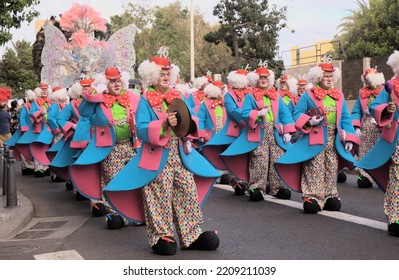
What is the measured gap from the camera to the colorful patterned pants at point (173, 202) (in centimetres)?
654

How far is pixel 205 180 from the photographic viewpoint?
702cm

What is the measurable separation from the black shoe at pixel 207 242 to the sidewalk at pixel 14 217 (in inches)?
103

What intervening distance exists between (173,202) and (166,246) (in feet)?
1.39

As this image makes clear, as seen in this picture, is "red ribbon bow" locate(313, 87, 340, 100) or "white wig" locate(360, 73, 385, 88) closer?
"red ribbon bow" locate(313, 87, 340, 100)

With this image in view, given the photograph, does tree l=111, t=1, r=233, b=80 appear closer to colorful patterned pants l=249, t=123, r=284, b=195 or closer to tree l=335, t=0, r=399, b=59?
tree l=335, t=0, r=399, b=59

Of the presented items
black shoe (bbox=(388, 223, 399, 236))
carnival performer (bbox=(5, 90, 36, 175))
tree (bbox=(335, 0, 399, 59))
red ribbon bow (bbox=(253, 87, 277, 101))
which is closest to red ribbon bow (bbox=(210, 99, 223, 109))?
red ribbon bow (bbox=(253, 87, 277, 101))

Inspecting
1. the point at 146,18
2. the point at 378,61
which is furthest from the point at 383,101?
the point at 146,18

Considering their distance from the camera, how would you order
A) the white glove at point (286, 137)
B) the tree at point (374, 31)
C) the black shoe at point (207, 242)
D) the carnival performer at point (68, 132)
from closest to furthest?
the black shoe at point (207, 242) < the white glove at point (286, 137) < the carnival performer at point (68, 132) < the tree at point (374, 31)

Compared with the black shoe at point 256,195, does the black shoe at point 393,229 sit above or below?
above

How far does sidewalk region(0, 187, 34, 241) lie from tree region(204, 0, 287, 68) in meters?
27.6

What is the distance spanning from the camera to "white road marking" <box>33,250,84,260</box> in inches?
263

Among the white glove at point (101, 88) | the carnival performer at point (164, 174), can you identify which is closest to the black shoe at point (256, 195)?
the white glove at point (101, 88)

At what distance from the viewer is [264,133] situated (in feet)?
34.0

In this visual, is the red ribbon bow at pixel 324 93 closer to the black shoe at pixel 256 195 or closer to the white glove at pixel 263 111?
the white glove at pixel 263 111
